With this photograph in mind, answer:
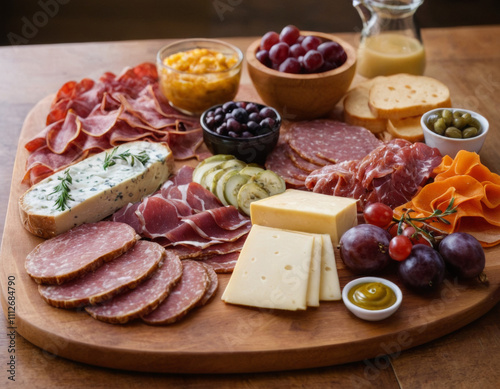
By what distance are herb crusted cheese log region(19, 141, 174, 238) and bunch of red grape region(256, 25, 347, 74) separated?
73 centimetres

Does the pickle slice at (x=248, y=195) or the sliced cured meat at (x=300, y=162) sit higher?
the pickle slice at (x=248, y=195)

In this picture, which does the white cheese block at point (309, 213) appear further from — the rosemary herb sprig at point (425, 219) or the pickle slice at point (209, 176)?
the pickle slice at point (209, 176)

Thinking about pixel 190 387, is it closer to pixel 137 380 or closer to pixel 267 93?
pixel 137 380

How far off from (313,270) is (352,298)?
164mm

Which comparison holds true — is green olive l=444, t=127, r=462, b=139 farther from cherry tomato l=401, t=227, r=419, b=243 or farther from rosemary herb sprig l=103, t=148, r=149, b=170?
rosemary herb sprig l=103, t=148, r=149, b=170

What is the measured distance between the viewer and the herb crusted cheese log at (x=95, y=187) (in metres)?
2.37

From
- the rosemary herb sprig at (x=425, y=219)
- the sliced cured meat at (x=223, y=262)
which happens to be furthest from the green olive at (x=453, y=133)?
the sliced cured meat at (x=223, y=262)

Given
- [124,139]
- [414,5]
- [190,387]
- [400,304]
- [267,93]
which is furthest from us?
[414,5]

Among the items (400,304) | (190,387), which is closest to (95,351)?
(190,387)

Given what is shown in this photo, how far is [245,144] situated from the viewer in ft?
8.95

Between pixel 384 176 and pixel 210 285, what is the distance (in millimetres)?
890

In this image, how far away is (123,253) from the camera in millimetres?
2203

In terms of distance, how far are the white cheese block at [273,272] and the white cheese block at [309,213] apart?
13 centimetres

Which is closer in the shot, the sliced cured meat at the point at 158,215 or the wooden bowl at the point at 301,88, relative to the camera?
the sliced cured meat at the point at 158,215
